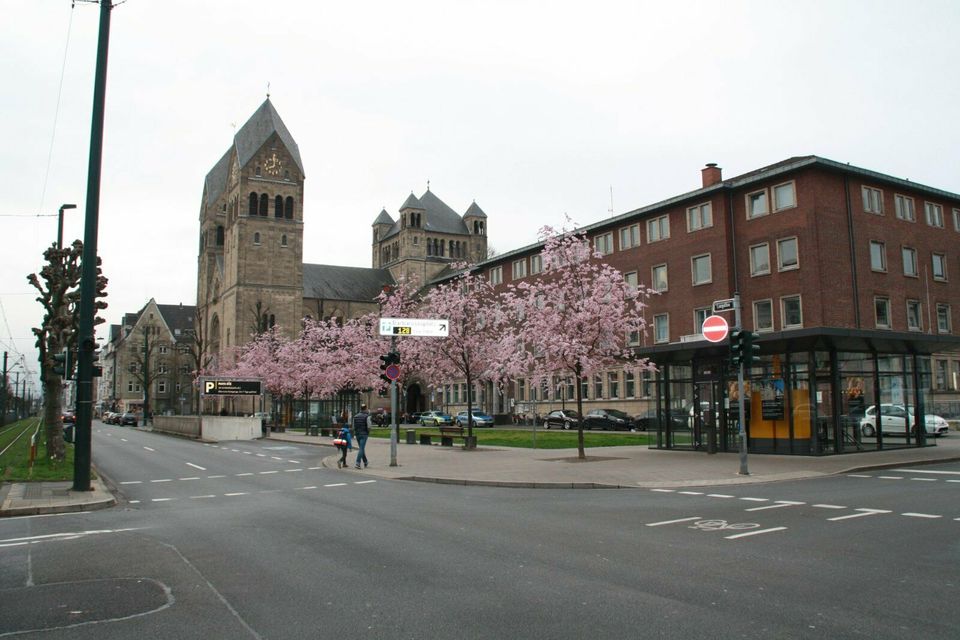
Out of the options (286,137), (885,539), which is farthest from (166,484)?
(286,137)

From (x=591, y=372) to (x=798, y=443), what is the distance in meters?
6.71

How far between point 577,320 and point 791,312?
22524 mm

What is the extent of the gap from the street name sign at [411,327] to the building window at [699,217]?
2785 centimetres

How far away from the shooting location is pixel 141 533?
1028 centimetres

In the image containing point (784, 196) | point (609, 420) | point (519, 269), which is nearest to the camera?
point (784, 196)

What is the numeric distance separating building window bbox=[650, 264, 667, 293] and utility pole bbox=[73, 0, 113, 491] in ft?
130

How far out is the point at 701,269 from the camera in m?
47.5

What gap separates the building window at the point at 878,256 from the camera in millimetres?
41094

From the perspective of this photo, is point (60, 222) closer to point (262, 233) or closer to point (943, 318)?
point (943, 318)

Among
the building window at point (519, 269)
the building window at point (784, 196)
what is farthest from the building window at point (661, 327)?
the building window at point (519, 269)

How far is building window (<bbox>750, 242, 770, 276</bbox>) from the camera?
42750mm

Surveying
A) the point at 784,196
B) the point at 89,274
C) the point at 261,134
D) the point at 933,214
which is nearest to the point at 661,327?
the point at 784,196

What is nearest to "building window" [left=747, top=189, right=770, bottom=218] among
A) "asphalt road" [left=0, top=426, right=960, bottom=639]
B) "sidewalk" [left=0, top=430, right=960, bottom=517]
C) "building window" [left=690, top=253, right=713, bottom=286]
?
"building window" [left=690, top=253, right=713, bottom=286]

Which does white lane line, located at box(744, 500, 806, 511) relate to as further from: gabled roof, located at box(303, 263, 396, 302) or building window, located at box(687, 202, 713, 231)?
gabled roof, located at box(303, 263, 396, 302)
